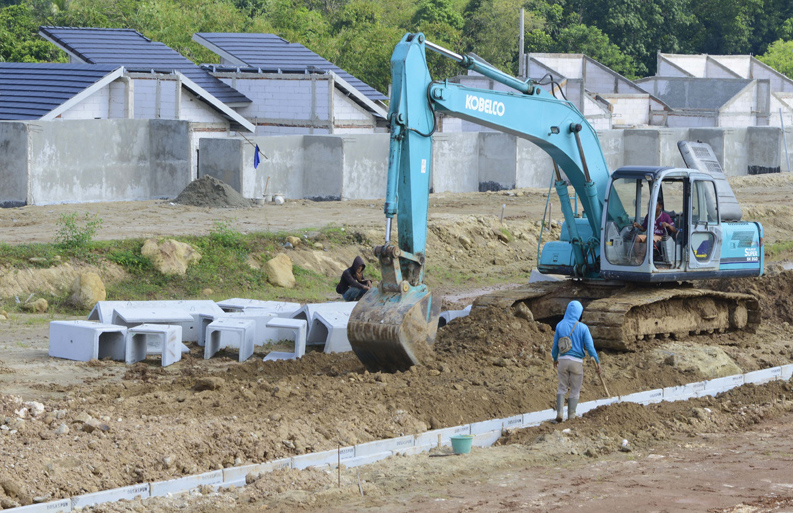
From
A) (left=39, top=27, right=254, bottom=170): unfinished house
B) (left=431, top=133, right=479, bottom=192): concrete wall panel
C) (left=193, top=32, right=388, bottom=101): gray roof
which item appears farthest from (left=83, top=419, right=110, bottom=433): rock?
(left=193, top=32, right=388, bottom=101): gray roof

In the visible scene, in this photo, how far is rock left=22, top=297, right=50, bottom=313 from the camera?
16.2 m

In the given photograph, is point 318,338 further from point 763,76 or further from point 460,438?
point 763,76

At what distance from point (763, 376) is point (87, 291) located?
10.0 metres

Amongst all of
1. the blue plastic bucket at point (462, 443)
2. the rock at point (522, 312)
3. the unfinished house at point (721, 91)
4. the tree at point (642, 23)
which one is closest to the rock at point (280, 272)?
the rock at point (522, 312)

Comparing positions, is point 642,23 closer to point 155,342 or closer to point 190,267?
point 190,267

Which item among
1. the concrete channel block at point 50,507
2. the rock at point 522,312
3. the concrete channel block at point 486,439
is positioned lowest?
the concrete channel block at point 486,439

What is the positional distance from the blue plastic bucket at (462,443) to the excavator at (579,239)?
5.39ft

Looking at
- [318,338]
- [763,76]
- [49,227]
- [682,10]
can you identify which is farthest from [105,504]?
[682,10]

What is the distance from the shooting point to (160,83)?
2977 centimetres

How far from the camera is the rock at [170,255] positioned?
17875mm

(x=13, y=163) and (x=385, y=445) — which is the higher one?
(x=13, y=163)

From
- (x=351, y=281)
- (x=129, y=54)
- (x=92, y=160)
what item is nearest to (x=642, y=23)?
(x=129, y=54)

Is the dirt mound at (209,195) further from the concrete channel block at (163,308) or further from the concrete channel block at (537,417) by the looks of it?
the concrete channel block at (537,417)

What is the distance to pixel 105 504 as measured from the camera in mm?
7766
